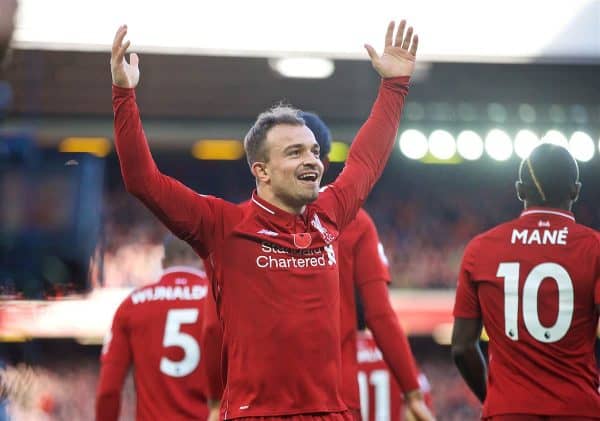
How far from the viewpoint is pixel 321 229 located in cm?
354

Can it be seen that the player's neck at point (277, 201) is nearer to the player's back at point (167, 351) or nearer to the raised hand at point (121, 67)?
the raised hand at point (121, 67)

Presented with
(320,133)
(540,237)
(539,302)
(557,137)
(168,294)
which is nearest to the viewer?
(539,302)

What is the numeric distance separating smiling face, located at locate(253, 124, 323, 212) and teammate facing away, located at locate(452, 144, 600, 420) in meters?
1.09

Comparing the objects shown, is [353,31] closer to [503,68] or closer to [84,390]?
[503,68]

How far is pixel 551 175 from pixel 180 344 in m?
2.00

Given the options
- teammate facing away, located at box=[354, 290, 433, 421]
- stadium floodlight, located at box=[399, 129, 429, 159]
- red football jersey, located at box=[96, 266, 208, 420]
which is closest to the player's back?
red football jersey, located at box=[96, 266, 208, 420]

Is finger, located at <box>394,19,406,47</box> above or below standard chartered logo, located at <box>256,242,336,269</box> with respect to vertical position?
above

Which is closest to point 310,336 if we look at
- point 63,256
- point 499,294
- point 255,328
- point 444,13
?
point 255,328

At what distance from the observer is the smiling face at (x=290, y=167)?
3459 millimetres

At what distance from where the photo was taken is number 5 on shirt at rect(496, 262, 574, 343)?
4070 millimetres

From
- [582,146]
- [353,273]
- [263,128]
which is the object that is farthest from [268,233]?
[582,146]

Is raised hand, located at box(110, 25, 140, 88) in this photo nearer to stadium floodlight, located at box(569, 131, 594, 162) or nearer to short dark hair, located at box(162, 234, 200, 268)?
short dark hair, located at box(162, 234, 200, 268)

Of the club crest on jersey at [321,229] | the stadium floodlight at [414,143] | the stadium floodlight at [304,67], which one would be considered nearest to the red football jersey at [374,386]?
the club crest on jersey at [321,229]

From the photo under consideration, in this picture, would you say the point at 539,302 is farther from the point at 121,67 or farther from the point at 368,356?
the point at 368,356
